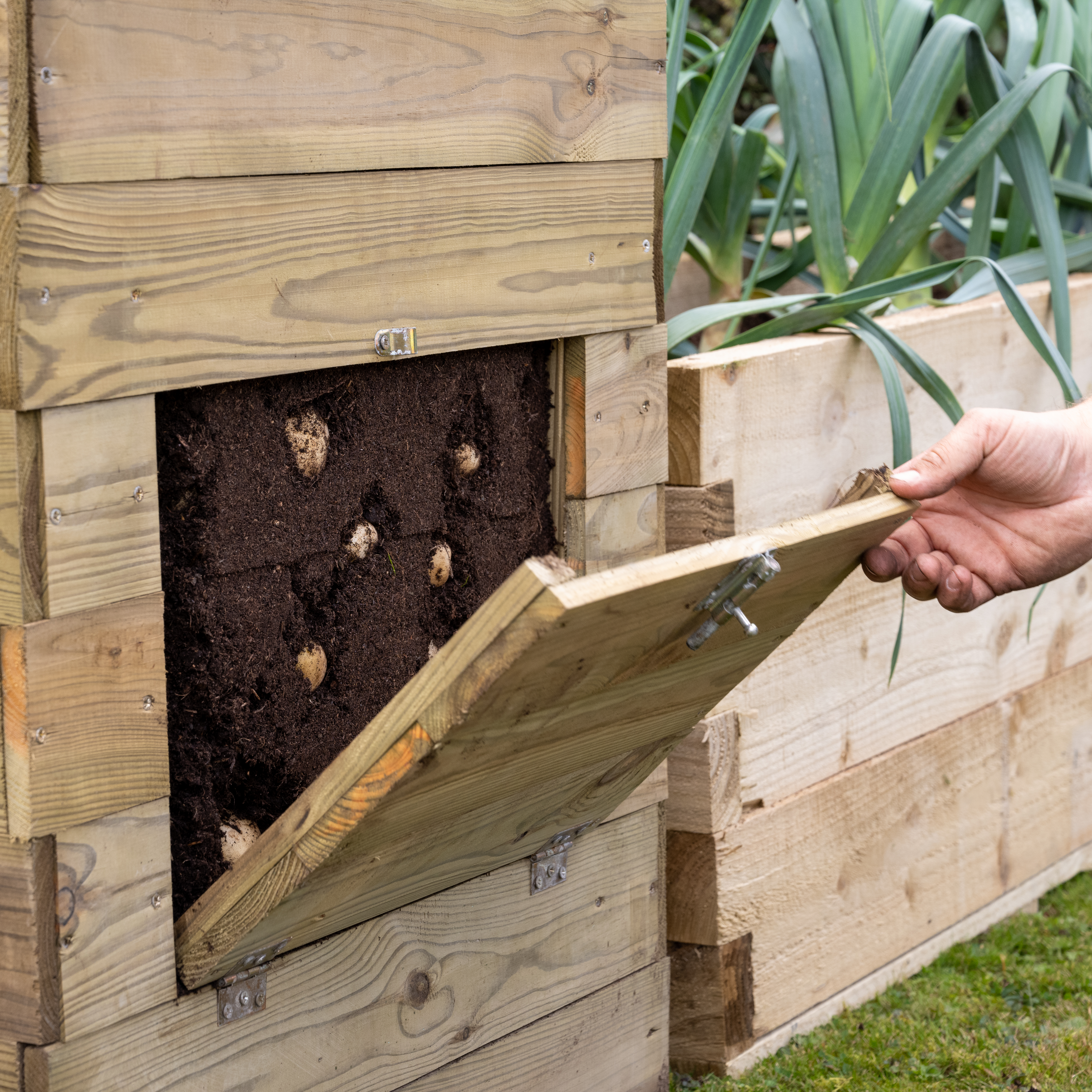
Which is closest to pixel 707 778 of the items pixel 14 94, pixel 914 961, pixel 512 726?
pixel 914 961

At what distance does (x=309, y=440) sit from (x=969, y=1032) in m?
1.37

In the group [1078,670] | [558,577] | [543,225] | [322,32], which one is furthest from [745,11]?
[1078,670]

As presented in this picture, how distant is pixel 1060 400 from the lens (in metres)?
2.36

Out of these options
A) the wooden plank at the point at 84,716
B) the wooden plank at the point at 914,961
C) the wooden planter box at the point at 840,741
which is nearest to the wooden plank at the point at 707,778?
the wooden planter box at the point at 840,741

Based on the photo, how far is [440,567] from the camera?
145 cm

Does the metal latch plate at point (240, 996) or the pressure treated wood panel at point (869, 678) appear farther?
the pressure treated wood panel at point (869, 678)

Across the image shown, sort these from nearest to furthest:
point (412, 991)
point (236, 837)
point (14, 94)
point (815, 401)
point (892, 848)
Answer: point (14, 94) < point (236, 837) < point (412, 991) < point (815, 401) < point (892, 848)

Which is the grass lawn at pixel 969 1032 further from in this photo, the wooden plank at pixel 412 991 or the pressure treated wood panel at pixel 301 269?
the pressure treated wood panel at pixel 301 269

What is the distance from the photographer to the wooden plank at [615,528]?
155cm

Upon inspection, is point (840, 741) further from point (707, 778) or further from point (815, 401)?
point (815, 401)

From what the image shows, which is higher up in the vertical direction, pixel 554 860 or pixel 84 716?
pixel 84 716

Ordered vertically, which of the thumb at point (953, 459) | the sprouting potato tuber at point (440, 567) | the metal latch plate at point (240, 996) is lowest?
the metal latch plate at point (240, 996)

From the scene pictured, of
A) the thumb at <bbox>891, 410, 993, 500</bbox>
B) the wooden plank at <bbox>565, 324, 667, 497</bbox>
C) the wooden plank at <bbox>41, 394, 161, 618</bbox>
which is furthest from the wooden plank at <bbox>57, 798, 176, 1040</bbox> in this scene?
the thumb at <bbox>891, 410, 993, 500</bbox>

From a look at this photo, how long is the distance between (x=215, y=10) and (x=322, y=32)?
0.33 ft
